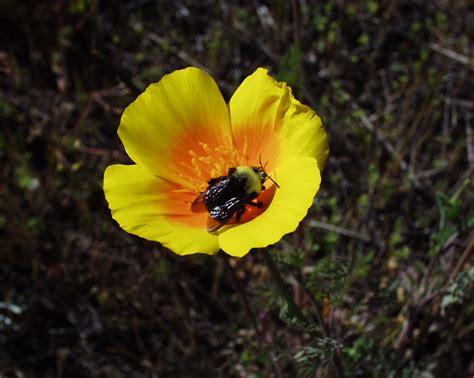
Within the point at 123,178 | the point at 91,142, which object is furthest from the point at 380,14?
the point at 123,178

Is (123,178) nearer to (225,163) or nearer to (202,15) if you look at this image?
(225,163)

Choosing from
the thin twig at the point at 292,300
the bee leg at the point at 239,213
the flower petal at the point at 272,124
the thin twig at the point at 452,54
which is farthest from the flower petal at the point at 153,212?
the thin twig at the point at 452,54

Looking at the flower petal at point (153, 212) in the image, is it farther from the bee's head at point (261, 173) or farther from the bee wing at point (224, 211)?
the bee's head at point (261, 173)

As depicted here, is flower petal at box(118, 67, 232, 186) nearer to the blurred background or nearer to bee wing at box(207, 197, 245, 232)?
bee wing at box(207, 197, 245, 232)

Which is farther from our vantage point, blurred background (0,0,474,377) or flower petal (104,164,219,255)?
blurred background (0,0,474,377)

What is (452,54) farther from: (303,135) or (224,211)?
(224,211)

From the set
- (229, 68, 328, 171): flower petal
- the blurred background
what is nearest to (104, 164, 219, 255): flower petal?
(229, 68, 328, 171): flower petal

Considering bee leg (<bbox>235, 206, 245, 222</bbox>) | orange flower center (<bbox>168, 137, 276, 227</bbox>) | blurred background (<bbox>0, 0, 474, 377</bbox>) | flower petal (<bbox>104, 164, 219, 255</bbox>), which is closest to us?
flower petal (<bbox>104, 164, 219, 255</bbox>)
